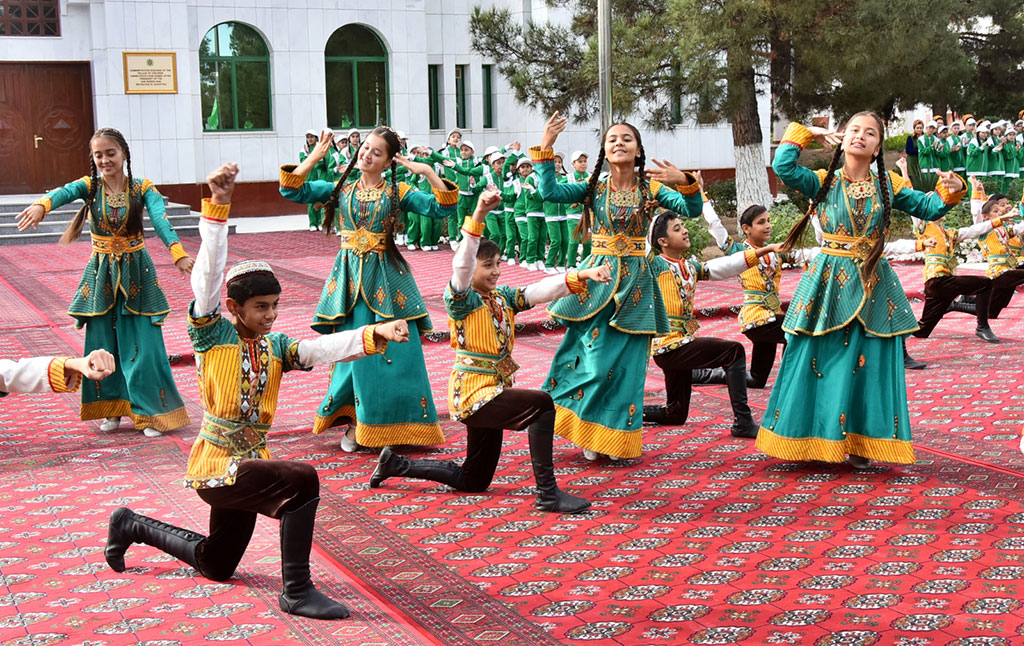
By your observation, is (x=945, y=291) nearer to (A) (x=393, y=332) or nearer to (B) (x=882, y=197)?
(B) (x=882, y=197)

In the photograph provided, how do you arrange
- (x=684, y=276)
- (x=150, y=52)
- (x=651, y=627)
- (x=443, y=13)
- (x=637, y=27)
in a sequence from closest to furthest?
1. (x=651, y=627)
2. (x=684, y=276)
3. (x=637, y=27)
4. (x=150, y=52)
5. (x=443, y=13)

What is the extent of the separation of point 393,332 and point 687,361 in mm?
2727

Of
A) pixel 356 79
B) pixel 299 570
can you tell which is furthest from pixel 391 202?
pixel 356 79

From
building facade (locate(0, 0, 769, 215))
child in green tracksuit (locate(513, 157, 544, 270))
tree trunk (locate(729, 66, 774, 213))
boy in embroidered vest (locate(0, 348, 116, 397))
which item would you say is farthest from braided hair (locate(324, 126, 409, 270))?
building facade (locate(0, 0, 769, 215))

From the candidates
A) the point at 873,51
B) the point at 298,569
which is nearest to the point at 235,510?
the point at 298,569

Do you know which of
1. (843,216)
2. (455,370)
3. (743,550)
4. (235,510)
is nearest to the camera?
(235,510)

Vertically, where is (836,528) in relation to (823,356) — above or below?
below

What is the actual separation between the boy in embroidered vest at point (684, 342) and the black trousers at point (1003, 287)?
11.6ft

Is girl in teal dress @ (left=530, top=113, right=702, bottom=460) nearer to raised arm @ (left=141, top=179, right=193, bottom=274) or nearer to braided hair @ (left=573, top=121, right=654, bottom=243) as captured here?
braided hair @ (left=573, top=121, right=654, bottom=243)

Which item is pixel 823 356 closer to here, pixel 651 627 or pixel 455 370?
pixel 455 370

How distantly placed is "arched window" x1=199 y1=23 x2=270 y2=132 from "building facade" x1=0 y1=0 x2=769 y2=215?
0.02 meters

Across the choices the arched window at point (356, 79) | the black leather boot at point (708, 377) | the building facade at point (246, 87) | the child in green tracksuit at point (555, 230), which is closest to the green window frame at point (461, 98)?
the building facade at point (246, 87)

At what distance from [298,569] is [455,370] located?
1413mm

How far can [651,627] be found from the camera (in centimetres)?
375
